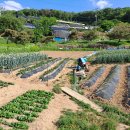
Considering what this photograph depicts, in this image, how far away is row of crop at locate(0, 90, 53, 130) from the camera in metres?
9.75

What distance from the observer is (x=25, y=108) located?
1130cm

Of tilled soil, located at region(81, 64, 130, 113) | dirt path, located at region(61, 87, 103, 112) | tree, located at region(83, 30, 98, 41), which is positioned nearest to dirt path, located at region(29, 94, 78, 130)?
dirt path, located at region(61, 87, 103, 112)

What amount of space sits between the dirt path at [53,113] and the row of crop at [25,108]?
21 cm

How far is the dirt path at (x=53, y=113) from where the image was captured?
974 centimetres

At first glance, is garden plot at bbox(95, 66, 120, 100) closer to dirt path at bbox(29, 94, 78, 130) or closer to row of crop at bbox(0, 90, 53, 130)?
dirt path at bbox(29, 94, 78, 130)

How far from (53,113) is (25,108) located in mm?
1031

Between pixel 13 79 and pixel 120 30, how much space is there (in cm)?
3691

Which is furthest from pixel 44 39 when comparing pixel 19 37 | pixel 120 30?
pixel 120 30

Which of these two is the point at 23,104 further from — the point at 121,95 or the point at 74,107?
the point at 121,95

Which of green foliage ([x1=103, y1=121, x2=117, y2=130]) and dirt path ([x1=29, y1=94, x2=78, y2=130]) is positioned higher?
dirt path ([x1=29, y1=94, x2=78, y2=130])

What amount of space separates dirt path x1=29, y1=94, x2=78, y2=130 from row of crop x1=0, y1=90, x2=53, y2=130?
208 millimetres

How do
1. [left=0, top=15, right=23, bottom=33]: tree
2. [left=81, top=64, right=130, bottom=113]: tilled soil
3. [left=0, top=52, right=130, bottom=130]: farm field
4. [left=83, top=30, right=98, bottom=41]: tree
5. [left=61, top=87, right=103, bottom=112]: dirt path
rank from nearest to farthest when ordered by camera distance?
[left=0, top=52, right=130, bottom=130]: farm field
[left=61, top=87, right=103, bottom=112]: dirt path
[left=81, top=64, right=130, bottom=113]: tilled soil
[left=83, top=30, right=98, bottom=41]: tree
[left=0, top=15, right=23, bottom=33]: tree

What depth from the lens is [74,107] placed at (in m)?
12.2

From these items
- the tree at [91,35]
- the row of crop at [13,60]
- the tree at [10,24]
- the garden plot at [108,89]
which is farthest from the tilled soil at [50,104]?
the tree at [10,24]
